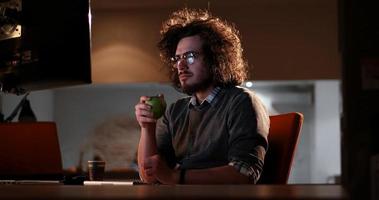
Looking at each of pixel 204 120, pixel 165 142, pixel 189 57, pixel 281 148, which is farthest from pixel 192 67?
pixel 281 148

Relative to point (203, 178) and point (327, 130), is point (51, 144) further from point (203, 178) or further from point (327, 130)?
point (327, 130)

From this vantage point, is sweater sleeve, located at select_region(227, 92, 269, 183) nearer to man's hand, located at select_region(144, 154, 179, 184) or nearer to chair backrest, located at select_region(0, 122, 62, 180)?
man's hand, located at select_region(144, 154, 179, 184)

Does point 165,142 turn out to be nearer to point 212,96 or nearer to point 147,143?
point 147,143

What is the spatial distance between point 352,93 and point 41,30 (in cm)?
111

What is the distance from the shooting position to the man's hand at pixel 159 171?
5.54 ft

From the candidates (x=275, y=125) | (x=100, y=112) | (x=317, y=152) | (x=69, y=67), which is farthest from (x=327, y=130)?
(x=69, y=67)

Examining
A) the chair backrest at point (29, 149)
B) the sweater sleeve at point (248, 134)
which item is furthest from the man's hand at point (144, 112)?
the chair backrest at point (29, 149)

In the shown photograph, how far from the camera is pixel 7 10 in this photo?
1603mm

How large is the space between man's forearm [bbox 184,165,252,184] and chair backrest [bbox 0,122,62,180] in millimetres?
586

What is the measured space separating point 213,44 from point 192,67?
0.14 m

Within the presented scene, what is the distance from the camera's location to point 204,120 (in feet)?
6.36

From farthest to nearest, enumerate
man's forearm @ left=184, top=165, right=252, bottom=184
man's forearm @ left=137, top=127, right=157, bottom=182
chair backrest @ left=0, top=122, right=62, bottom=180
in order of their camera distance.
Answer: chair backrest @ left=0, top=122, right=62, bottom=180
man's forearm @ left=137, top=127, right=157, bottom=182
man's forearm @ left=184, top=165, right=252, bottom=184

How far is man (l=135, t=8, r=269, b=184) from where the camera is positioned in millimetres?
1709

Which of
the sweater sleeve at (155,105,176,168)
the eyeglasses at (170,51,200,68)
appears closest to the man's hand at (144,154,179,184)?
the sweater sleeve at (155,105,176,168)
